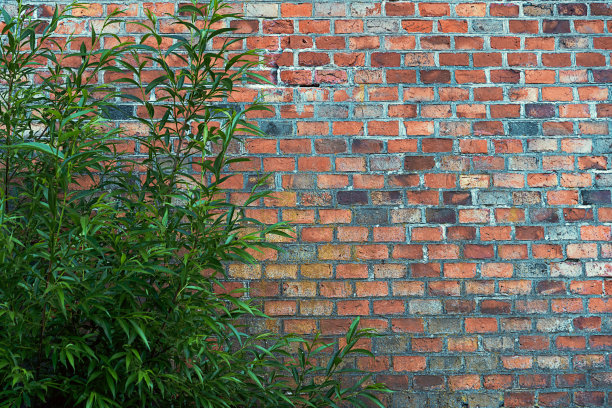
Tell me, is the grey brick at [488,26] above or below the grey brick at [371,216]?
above

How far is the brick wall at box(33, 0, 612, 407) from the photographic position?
8.06 ft

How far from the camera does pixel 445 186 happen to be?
2.52 meters

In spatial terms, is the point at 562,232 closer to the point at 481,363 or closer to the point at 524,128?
Result: the point at 524,128

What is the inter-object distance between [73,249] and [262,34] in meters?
1.30

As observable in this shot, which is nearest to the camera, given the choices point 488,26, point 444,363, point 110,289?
point 110,289

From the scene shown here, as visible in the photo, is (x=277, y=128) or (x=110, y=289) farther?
(x=277, y=128)

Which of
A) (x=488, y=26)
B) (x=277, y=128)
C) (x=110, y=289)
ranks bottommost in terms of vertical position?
(x=110, y=289)

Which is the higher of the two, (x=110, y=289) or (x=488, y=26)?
(x=488, y=26)

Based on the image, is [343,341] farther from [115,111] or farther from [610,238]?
[115,111]

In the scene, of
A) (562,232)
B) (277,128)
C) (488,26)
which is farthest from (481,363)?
(488,26)

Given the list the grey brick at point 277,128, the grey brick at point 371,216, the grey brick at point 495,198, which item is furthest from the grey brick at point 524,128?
the grey brick at point 277,128

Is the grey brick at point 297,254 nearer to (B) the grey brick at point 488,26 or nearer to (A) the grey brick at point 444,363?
(A) the grey brick at point 444,363

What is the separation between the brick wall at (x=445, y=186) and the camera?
2457 millimetres

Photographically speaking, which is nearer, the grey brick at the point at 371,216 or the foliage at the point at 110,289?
the foliage at the point at 110,289
